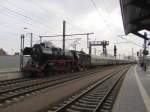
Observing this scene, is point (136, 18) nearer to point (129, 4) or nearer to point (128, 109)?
point (129, 4)

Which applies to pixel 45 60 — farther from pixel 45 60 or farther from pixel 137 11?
pixel 137 11

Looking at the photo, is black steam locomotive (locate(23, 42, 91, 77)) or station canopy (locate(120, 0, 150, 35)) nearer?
station canopy (locate(120, 0, 150, 35))

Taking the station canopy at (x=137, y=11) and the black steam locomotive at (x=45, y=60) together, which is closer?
the station canopy at (x=137, y=11)

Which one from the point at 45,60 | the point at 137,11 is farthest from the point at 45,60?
the point at 137,11

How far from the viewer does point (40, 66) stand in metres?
28.2

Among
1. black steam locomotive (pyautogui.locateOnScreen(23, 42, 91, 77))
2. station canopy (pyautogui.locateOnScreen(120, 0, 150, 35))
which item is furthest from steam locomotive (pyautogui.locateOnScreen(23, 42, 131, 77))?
station canopy (pyautogui.locateOnScreen(120, 0, 150, 35))

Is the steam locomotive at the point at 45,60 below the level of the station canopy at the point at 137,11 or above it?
below

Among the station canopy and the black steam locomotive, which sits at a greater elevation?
the station canopy

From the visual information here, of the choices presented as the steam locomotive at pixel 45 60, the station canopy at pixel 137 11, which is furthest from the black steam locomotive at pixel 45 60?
the station canopy at pixel 137 11

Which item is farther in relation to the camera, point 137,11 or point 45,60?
point 45,60

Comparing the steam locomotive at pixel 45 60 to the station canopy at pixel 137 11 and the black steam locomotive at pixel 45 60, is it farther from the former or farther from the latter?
the station canopy at pixel 137 11

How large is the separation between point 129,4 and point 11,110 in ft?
31.4

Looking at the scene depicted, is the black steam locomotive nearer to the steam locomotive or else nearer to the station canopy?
the steam locomotive

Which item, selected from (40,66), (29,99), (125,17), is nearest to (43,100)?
(29,99)
